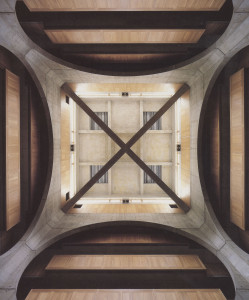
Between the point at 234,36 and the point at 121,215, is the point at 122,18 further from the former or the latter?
the point at 121,215

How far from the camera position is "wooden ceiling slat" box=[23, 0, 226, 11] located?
606 cm

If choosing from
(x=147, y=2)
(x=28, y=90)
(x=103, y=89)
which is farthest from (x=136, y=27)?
(x=28, y=90)

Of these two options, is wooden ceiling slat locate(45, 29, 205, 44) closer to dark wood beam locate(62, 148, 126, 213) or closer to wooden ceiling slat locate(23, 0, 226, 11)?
wooden ceiling slat locate(23, 0, 226, 11)

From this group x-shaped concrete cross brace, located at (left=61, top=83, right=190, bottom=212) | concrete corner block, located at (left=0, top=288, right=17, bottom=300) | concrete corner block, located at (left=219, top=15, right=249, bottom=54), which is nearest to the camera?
concrete corner block, located at (left=0, top=288, right=17, bottom=300)

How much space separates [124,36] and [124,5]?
948 millimetres

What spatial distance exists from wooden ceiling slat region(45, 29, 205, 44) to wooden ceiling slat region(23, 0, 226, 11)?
610mm

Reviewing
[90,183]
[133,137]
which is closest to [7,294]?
[90,183]

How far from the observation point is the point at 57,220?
8.31 m

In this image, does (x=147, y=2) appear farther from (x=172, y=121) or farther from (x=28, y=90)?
(x=172, y=121)

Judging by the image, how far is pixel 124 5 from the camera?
20.3 ft

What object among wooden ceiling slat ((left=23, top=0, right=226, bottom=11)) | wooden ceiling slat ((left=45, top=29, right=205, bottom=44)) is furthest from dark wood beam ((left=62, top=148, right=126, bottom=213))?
wooden ceiling slat ((left=23, top=0, right=226, bottom=11))

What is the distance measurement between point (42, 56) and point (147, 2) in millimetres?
3886

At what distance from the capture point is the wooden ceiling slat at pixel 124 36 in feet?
22.2

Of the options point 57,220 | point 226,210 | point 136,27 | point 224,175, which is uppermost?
point 136,27
